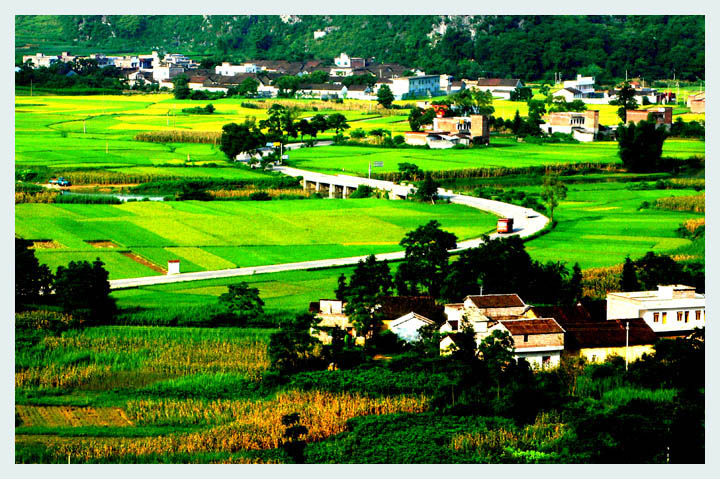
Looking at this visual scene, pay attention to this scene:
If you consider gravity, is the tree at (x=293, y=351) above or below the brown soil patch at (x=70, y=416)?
above

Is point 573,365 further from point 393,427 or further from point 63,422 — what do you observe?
point 63,422

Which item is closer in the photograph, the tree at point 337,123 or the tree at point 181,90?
the tree at point 337,123

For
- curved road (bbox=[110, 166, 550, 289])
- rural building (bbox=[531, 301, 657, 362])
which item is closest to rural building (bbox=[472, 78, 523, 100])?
curved road (bbox=[110, 166, 550, 289])

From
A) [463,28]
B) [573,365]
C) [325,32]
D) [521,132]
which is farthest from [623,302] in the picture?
[325,32]

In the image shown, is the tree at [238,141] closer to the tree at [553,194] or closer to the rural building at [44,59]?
the tree at [553,194]

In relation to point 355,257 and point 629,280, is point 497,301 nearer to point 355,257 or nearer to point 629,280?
point 629,280

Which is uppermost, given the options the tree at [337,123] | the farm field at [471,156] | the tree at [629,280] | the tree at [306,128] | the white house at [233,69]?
the white house at [233,69]

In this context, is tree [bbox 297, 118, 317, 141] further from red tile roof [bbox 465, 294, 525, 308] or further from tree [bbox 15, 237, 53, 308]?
red tile roof [bbox 465, 294, 525, 308]

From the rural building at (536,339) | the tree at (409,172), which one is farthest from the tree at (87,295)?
the tree at (409,172)
